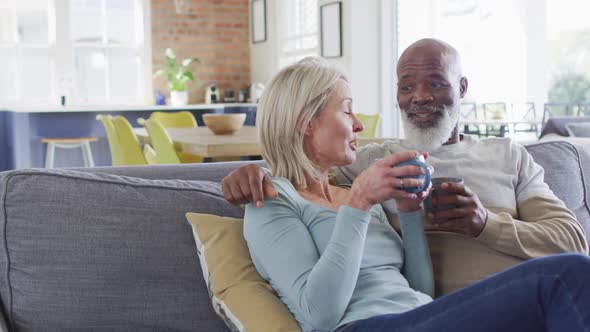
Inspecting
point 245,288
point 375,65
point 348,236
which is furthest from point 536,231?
point 375,65

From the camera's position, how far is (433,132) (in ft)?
6.33

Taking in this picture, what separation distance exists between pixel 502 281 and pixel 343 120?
538mm

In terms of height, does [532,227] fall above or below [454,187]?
below

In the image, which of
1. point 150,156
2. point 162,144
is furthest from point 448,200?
point 150,156

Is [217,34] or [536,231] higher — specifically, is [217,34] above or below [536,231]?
above

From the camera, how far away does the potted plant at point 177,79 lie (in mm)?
8312

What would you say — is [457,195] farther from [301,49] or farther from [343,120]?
[301,49]

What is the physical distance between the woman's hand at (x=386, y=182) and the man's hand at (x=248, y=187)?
0.20 metres

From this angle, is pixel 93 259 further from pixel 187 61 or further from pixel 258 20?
pixel 258 20

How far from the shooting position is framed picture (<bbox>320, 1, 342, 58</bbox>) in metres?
7.06

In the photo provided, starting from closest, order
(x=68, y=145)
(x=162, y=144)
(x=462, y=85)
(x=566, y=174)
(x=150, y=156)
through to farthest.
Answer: (x=462, y=85) → (x=566, y=174) → (x=162, y=144) → (x=150, y=156) → (x=68, y=145)

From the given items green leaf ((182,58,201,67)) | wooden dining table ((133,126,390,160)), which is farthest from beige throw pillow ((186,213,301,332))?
green leaf ((182,58,201,67))

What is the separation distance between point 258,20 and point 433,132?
23.5 feet

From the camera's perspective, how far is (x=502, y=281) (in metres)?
1.30
